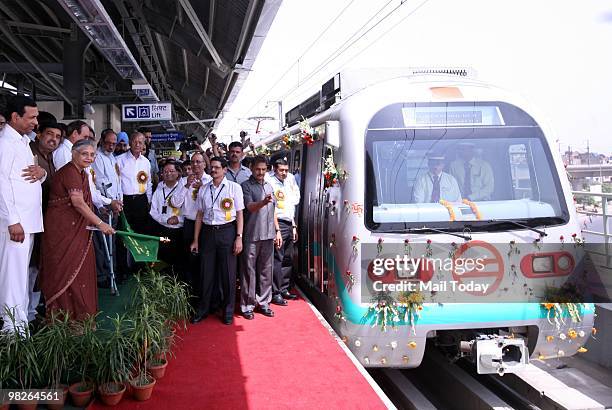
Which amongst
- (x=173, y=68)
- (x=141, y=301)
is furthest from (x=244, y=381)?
(x=173, y=68)

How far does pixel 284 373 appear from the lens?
4.00 metres

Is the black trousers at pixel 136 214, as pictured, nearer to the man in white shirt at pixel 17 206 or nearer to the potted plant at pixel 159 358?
the man in white shirt at pixel 17 206

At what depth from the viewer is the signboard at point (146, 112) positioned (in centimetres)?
1132

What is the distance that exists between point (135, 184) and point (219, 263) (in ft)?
6.01

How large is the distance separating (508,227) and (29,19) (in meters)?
9.73

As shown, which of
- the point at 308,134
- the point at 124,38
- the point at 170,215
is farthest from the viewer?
the point at 124,38

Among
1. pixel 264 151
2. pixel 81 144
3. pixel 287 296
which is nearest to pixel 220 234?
pixel 287 296

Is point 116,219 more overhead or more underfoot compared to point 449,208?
more underfoot

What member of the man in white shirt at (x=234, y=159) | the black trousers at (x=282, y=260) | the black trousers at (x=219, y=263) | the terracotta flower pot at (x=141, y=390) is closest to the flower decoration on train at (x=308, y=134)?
the man in white shirt at (x=234, y=159)

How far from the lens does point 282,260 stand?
618 cm

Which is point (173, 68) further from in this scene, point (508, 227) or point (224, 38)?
point (508, 227)

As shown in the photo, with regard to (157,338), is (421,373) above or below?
below

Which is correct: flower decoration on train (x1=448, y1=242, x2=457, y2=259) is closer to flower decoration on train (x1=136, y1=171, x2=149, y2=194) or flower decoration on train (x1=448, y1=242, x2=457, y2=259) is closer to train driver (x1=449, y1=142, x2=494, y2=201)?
train driver (x1=449, y1=142, x2=494, y2=201)

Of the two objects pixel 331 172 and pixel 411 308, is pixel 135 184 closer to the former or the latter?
pixel 331 172
